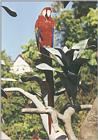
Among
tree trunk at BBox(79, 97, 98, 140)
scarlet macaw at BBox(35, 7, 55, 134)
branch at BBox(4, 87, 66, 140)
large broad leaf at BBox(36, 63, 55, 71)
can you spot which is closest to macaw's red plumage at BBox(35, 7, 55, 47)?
scarlet macaw at BBox(35, 7, 55, 134)

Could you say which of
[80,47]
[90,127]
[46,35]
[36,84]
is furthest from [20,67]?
[90,127]

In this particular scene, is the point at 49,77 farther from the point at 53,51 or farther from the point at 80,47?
the point at 80,47

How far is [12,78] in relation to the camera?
2137 millimetres

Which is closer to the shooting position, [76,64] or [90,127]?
[90,127]

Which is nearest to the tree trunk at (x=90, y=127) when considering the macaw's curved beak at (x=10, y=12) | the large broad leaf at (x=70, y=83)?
the large broad leaf at (x=70, y=83)

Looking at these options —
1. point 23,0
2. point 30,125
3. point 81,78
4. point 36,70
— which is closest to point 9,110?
point 30,125

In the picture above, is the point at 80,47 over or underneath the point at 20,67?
over

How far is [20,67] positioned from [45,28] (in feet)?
0.96

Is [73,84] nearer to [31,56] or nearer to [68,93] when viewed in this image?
[68,93]

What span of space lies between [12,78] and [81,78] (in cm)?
44

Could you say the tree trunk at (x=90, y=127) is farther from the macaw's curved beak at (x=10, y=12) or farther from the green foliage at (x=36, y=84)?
the macaw's curved beak at (x=10, y=12)

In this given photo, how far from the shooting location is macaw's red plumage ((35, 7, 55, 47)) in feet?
7.06

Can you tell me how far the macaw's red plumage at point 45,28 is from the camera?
2152 millimetres

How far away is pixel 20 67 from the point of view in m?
2.18
